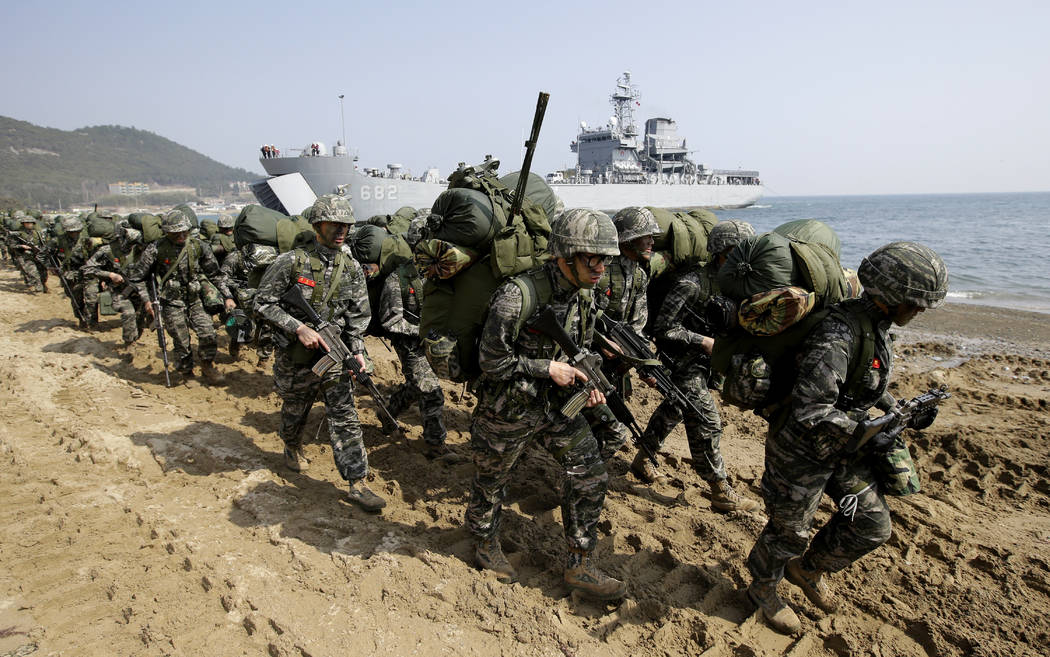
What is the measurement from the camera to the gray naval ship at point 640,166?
50125 mm

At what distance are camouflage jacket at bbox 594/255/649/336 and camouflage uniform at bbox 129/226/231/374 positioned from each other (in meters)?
6.12

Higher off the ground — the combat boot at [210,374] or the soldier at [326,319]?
the soldier at [326,319]

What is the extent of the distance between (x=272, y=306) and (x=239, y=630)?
7.85ft

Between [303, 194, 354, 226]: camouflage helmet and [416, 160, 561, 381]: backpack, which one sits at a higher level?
[303, 194, 354, 226]: camouflage helmet

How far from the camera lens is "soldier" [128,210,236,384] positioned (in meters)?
7.78

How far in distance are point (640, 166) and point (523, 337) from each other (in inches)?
2171

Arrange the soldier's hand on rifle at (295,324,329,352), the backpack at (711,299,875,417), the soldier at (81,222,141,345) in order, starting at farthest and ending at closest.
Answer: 1. the soldier at (81,222,141,345)
2. the soldier's hand on rifle at (295,324,329,352)
3. the backpack at (711,299,875,417)

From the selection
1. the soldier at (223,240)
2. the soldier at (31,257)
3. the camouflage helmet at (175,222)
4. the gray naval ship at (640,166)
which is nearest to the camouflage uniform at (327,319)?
the camouflage helmet at (175,222)

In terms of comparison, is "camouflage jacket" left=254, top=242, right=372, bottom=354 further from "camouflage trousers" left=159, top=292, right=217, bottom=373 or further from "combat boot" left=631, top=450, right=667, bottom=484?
"camouflage trousers" left=159, top=292, right=217, bottom=373

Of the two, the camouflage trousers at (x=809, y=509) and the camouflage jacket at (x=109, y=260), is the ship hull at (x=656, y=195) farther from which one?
the camouflage trousers at (x=809, y=509)

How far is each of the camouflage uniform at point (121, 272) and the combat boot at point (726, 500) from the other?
28.4 feet

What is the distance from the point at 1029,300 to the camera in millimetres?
15516

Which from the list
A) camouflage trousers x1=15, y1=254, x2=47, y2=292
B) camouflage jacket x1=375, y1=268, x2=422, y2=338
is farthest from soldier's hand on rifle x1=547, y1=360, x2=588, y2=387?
camouflage trousers x1=15, y1=254, x2=47, y2=292

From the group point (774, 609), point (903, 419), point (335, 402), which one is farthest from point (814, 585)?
point (335, 402)
